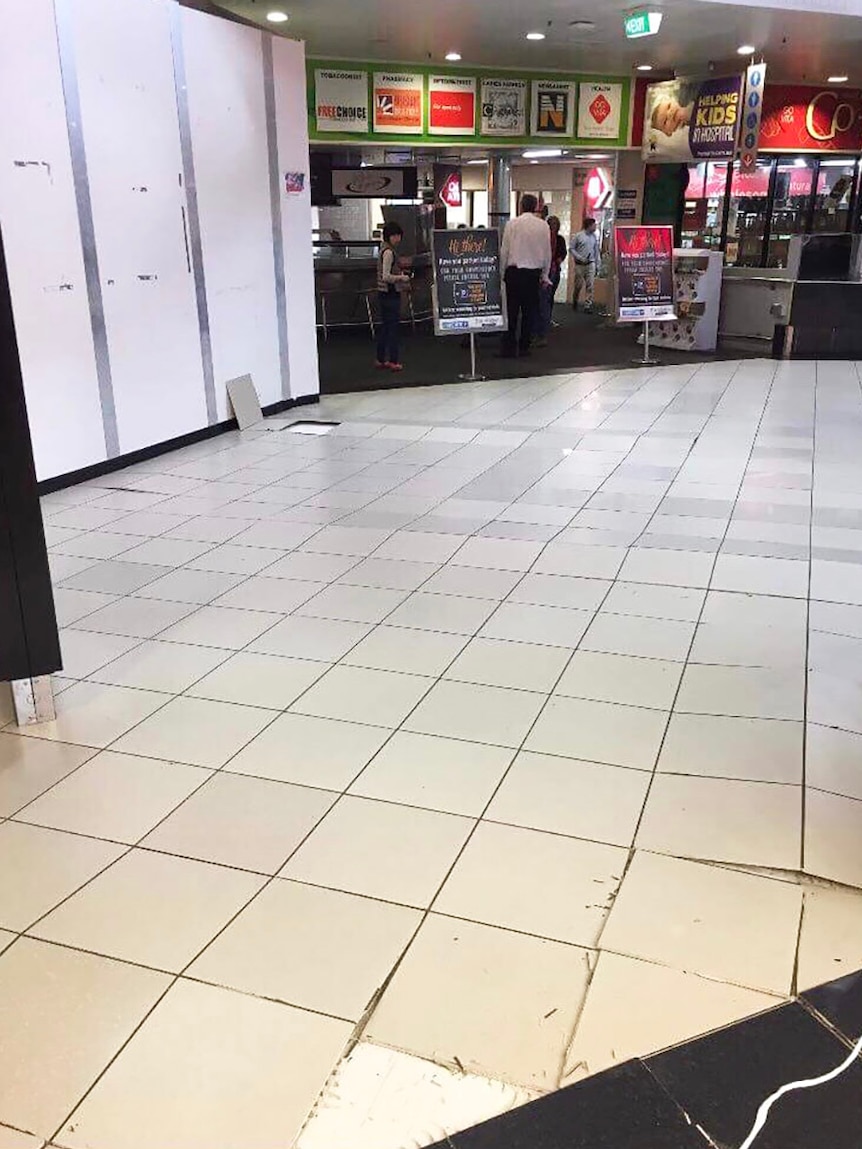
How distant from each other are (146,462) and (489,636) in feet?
12.1

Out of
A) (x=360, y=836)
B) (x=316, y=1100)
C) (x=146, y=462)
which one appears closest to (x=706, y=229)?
(x=146, y=462)

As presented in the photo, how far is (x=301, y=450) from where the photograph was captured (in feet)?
22.2

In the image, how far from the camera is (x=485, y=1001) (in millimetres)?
2014

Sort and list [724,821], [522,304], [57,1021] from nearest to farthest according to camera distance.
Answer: [57,1021] < [724,821] < [522,304]

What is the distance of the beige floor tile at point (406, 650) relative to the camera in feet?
11.5

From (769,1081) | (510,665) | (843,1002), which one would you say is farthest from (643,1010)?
(510,665)

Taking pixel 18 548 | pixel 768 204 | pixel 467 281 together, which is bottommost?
pixel 18 548

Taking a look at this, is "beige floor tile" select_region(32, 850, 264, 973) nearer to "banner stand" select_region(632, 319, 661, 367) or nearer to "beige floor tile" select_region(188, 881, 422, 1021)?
"beige floor tile" select_region(188, 881, 422, 1021)

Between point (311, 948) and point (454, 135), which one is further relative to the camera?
point (454, 135)

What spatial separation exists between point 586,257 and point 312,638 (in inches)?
465

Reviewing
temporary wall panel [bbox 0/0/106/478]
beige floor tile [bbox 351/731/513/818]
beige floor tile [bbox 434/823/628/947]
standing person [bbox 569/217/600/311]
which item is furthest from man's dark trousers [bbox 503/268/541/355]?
beige floor tile [bbox 434/823/628/947]

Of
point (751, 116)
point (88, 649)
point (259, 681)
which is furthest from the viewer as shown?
point (751, 116)

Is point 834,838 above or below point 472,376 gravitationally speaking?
below

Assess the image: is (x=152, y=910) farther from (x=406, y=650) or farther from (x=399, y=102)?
(x=399, y=102)
